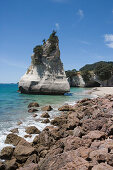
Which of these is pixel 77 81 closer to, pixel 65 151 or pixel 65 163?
pixel 65 151

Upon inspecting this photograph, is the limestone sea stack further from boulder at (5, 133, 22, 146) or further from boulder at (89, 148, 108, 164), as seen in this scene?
boulder at (89, 148, 108, 164)

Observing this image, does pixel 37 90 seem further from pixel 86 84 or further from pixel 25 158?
pixel 86 84

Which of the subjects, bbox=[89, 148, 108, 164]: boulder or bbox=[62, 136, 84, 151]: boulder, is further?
bbox=[62, 136, 84, 151]: boulder

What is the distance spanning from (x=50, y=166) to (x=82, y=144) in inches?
83.8

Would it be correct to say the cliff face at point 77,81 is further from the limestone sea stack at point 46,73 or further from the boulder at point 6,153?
the boulder at point 6,153

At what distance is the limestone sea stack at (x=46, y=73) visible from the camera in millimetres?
35594

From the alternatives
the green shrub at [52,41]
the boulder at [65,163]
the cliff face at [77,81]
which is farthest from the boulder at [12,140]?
the cliff face at [77,81]

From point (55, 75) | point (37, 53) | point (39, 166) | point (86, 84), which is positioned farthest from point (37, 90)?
point (86, 84)

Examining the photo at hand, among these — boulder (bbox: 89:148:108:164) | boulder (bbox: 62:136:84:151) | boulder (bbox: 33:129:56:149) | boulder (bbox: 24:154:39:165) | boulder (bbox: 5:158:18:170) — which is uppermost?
boulder (bbox: 89:148:108:164)

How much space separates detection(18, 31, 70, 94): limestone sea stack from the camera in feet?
117

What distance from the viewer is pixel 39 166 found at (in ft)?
17.6

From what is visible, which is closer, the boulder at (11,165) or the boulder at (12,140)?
the boulder at (11,165)

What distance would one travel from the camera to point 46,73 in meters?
36.6

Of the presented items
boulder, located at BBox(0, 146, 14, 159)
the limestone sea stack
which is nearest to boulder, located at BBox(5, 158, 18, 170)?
boulder, located at BBox(0, 146, 14, 159)
